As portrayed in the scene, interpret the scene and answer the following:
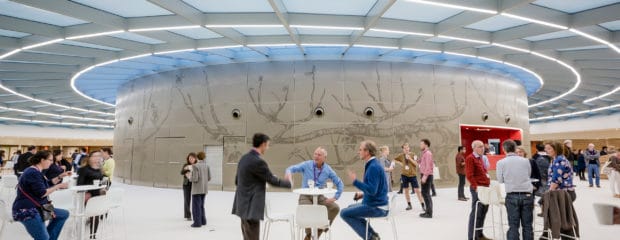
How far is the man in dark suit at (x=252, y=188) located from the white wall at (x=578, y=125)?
2928 centimetres

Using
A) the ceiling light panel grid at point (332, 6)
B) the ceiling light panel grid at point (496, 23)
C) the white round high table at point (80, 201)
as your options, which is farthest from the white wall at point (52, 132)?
the ceiling light panel grid at point (496, 23)

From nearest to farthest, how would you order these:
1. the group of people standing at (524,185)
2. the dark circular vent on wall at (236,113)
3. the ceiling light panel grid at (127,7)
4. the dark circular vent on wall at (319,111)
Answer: the group of people standing at (524,185) < the ceiling light panel grid at (127,7) < the dark circular vent on wall at (319,111) < the dark circular vent on wall at (236,113)

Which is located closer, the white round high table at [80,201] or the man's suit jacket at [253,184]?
the man's suit jacket at [253,184]

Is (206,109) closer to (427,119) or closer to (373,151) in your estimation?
(427,119)

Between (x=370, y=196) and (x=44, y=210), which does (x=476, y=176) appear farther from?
(x=44, y=210)

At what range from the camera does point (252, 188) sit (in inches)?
150

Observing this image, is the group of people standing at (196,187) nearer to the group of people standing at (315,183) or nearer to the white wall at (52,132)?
the group of people standing at (315,183)

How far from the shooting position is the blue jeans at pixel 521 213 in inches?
175

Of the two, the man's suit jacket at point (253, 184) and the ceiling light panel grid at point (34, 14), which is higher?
the ceiling light panel grid at point (34, 14)

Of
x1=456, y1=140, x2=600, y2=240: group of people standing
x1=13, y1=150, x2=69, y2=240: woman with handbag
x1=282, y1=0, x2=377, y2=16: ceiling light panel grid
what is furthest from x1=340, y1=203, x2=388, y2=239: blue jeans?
x1=282, y1=0, x2=377, y2=16: ceiling light panel grid

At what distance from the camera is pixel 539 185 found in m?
5.22

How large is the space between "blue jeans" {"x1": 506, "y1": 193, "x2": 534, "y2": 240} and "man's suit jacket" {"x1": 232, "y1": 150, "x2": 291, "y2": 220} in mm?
3228

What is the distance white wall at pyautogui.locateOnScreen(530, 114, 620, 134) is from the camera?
23.2 meters

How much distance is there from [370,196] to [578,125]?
1185 inches
